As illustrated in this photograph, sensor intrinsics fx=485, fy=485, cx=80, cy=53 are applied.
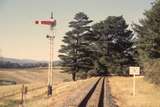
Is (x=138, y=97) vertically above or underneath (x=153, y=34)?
underneath

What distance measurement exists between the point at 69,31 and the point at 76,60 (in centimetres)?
578

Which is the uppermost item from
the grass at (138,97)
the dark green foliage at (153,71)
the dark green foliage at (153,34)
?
the dark green foliage at (153,34)

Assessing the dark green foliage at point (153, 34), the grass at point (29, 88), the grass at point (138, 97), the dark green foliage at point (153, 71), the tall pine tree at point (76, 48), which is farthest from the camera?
the tall pine tree at point (76, 48)

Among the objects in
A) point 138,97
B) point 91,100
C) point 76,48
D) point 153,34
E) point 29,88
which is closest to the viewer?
point 91,100

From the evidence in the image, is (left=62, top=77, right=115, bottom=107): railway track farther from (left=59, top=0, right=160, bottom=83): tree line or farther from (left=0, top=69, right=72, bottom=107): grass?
(left=59, top=0, right=160, bottom=83): tree line

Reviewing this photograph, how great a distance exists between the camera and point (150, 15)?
51.3 metres

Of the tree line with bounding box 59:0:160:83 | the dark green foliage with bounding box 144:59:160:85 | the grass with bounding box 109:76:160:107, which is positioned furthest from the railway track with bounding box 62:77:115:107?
the tree line with bounding box 59:0:160:83

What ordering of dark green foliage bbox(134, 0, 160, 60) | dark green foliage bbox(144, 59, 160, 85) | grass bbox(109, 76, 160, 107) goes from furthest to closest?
dark green foliage bbox(134, 0, 160, 60) < dark green foliage bbox(144, 59, 160, 85) < grass bbox(109, 76, 160, 107)

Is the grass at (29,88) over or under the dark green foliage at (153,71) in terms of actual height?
under

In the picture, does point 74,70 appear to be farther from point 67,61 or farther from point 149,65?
point 149,65

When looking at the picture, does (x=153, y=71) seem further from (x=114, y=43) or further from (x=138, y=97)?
(x=114, y=43)

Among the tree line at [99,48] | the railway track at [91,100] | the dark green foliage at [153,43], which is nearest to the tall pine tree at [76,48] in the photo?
the tree line at [99,48]

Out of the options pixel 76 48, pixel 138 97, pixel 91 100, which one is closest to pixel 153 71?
pixel 138 97

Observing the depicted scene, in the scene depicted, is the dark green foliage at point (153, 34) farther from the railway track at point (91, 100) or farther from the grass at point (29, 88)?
the railway track at point (91, 100)
